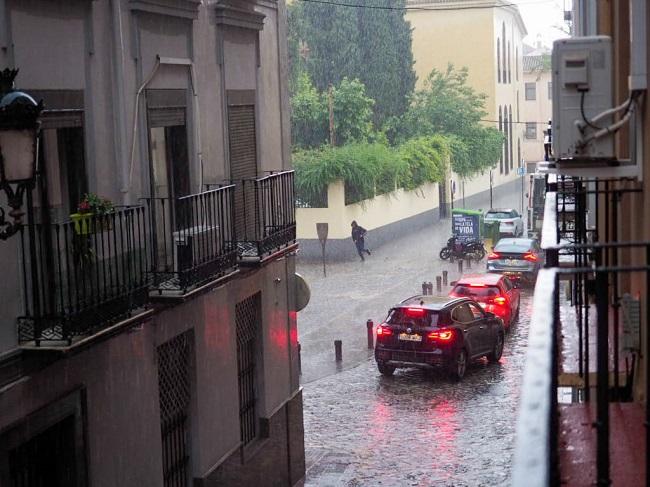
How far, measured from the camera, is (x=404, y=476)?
15.5 meters

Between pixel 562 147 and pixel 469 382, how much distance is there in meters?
15.7

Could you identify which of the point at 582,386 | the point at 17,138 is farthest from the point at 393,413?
the point at 17,138

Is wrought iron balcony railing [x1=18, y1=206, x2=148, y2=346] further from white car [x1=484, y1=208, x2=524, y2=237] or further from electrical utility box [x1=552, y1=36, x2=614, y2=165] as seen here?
white car [x1=484, y1=208, x2=524, y2=237]

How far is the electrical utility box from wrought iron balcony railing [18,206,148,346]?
12.8 ft

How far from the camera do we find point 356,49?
5181 cm

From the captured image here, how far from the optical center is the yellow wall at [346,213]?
131ft

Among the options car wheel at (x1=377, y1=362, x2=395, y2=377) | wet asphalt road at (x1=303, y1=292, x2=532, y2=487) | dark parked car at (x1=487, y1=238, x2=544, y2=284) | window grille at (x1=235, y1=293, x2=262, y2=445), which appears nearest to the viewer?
window grille at (x1=235, y1=293, x2=262, y2=445)

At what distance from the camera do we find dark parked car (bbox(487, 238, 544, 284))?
3253 cm

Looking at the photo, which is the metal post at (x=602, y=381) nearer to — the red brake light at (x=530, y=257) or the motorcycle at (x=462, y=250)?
the red brake light at (x=530, y=257)

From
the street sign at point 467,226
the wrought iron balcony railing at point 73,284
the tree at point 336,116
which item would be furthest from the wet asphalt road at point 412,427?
the tree at point 336,116

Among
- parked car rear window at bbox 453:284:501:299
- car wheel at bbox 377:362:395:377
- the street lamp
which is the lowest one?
car wheel at bbox 377:362:395:377

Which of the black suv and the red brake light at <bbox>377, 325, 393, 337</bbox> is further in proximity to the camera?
the red brake light at <bbox>377, 325, 393, 337</bbox>

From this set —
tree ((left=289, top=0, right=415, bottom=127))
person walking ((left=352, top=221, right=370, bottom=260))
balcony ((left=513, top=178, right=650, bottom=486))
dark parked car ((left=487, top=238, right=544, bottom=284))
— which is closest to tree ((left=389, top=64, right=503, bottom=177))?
tree ((left=289, top=0, right=415, bottom=127))

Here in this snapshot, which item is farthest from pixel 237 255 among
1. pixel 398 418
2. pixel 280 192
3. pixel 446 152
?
pixel 446 152
